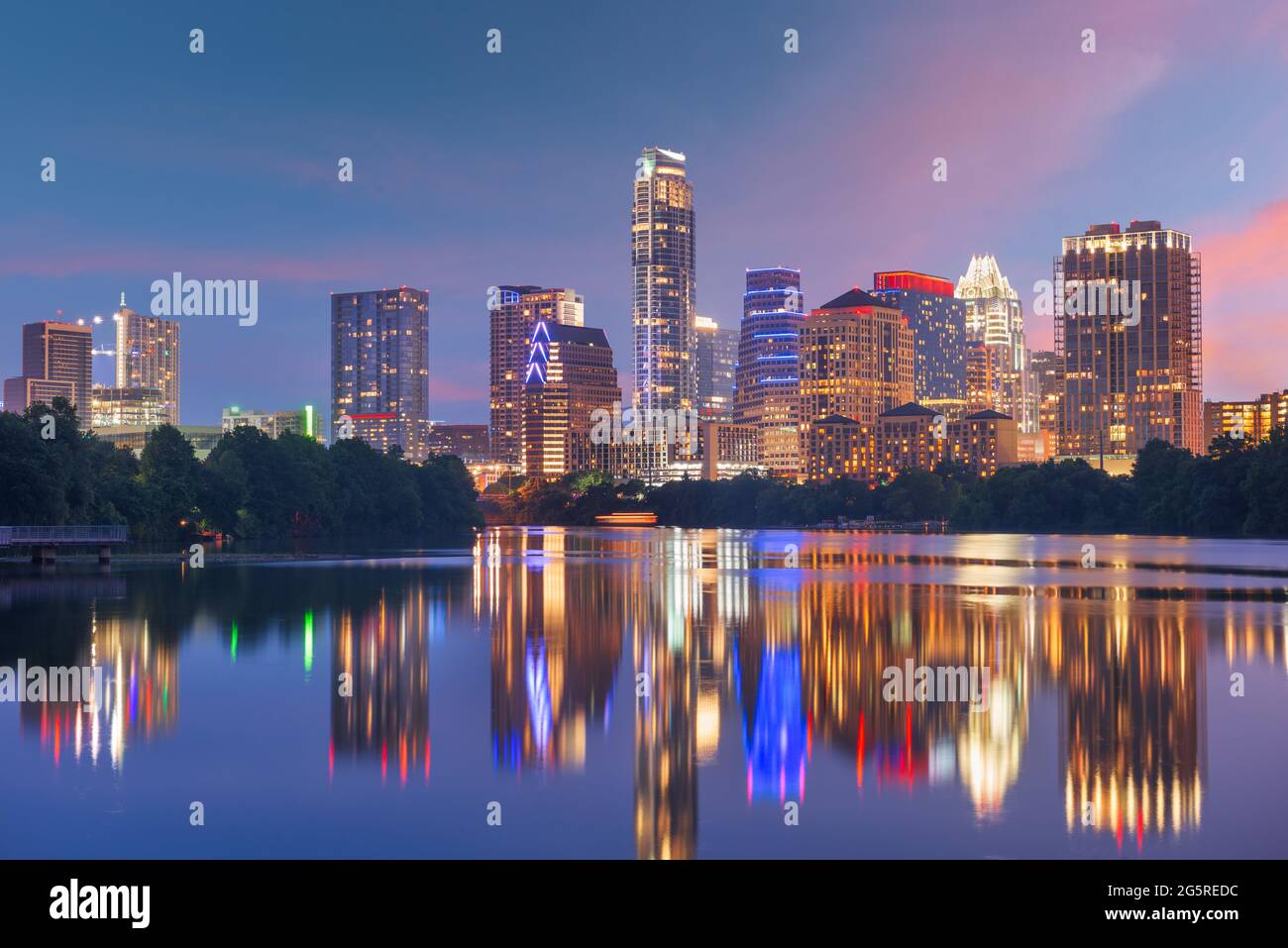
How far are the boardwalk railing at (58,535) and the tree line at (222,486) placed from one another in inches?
122

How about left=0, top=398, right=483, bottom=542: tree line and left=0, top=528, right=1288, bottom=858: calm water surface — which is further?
left=0, top=398, right=483, bottom=542: tree line

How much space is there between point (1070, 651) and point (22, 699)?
953 inches

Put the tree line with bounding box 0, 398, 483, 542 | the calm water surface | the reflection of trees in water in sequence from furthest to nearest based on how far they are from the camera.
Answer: the tree line with bounding box 0, 398, 483, 542, the reflection of trees in water, the calm water surface

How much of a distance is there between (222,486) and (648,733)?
107 metres

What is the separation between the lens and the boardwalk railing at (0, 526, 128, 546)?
6784 cm

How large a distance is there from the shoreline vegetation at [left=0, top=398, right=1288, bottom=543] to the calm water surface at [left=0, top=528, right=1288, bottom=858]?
125ft

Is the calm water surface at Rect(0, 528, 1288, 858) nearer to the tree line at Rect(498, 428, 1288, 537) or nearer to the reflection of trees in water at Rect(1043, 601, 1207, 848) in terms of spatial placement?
the reflection of trees in water at Rect(1043, 601, 1207, 848)

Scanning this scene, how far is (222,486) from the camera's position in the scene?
12175cm
